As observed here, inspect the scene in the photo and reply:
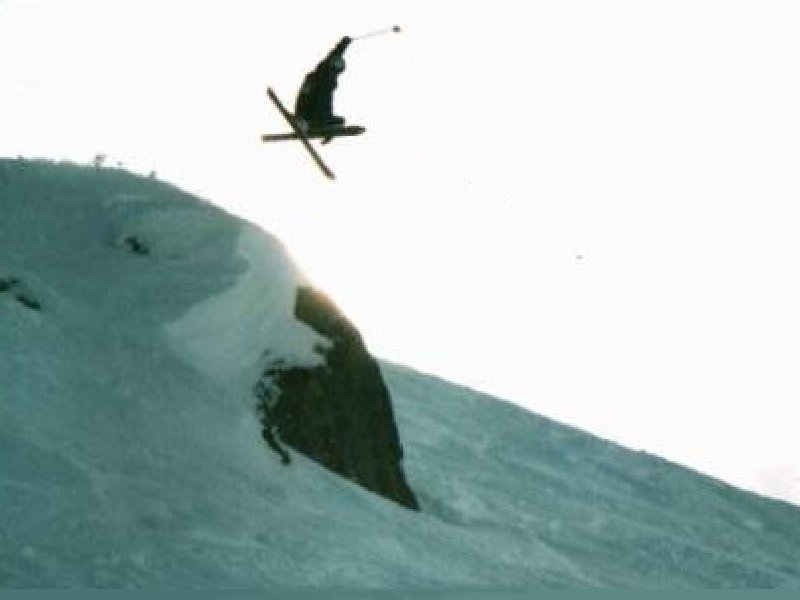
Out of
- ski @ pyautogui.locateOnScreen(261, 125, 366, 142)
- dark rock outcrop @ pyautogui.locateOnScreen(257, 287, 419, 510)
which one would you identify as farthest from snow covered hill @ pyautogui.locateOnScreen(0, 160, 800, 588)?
ski @ pyautogui.locateOnScreen(261, 125, 366, 142)

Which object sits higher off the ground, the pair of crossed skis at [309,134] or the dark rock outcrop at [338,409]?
the pair of crossed skis at [309,134]

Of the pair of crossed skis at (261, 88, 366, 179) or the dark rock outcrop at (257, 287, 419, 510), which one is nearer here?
the dark rock outcrop at (257, 287, 419, 510)

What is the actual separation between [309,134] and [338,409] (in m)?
5.10

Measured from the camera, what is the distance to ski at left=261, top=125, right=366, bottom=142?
57.0ft

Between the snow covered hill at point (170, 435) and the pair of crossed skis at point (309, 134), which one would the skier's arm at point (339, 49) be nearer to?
the pair of crossed skis at point (309, 134)

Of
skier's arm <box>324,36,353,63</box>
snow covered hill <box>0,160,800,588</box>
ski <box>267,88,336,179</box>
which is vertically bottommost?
snow covered hill <box>0,160,800,588</box>

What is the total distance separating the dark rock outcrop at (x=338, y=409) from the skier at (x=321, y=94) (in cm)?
319

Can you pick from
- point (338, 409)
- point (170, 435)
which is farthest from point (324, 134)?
point (170, 435)

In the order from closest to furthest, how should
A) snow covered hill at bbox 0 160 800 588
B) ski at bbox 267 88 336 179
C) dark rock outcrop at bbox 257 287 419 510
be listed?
snow covered hill at bbox 0 160 800 588
dark rock outcrop at bbox 257 287 419 510
ski at bbox 267 88 336 179

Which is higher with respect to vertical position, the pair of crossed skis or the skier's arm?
the skier's arm

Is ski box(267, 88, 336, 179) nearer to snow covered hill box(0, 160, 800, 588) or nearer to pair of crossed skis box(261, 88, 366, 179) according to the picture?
pair of crossed skis box(261, 88, 366, 179)

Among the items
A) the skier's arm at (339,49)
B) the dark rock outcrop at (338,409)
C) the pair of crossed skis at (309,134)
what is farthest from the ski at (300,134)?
the dark rock outcrop at (338,409)

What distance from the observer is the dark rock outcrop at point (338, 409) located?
14.2 m

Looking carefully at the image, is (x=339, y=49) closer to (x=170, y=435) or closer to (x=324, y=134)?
(x=324, y=134)
